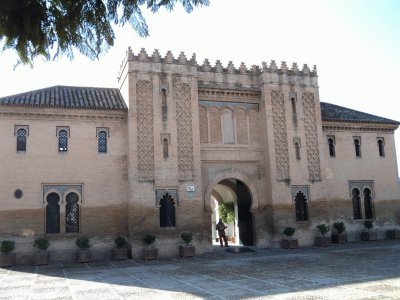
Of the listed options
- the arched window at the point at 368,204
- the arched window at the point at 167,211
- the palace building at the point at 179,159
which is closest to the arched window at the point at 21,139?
the palace building at the point at 179,159

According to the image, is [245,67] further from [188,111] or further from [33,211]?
[33,211]

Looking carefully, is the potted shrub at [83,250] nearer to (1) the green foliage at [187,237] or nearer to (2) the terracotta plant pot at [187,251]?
(2) the terracotta plant pot at [187,251]

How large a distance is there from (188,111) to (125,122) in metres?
2.84

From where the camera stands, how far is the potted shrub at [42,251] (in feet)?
52.4

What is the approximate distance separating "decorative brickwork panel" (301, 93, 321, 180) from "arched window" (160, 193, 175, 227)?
7.01 metres

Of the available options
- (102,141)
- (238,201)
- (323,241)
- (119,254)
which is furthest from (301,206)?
(102,141)

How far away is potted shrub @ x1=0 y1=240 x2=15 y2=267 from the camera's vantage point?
51.3ft

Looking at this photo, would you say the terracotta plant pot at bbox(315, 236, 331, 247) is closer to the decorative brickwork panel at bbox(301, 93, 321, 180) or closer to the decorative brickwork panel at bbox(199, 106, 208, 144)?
the decorative brickwork panel at bbox(301, 93, 321, 180)

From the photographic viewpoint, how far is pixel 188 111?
62.7 feet

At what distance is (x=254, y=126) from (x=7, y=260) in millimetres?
12100

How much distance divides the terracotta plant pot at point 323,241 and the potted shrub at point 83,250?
1034 cm

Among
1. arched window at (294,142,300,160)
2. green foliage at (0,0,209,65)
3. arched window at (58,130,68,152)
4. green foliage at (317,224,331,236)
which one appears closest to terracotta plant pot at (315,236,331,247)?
green foliage at (317,224,331,236)

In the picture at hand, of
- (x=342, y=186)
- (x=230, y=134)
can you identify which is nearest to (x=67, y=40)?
(x=230, y=134)

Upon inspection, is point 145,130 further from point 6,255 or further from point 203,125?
point 6,255
